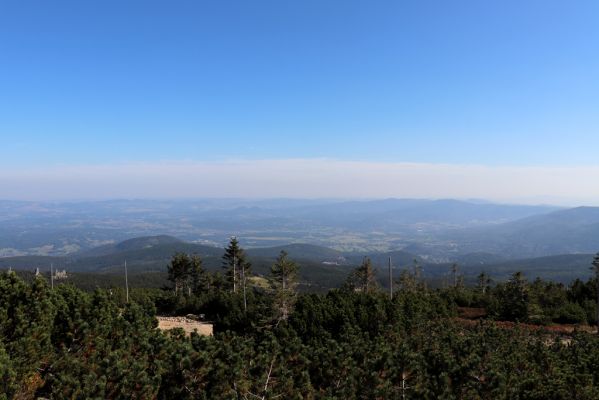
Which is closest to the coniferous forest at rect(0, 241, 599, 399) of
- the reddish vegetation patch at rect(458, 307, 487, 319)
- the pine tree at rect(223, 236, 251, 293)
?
the reddish vegetation patch at rect(458, 307, 487, 319)

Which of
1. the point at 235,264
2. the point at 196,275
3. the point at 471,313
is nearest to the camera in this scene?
the point at 471,313

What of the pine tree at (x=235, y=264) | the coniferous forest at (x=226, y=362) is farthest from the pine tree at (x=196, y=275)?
the coniferous forest at (x=226, y=362)

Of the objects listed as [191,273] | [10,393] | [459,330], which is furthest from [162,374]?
[191,273]

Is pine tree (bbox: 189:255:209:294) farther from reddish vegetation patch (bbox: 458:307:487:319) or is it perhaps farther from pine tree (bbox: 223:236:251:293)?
reddish vegetation patch (bbox: 458:307:487:319)

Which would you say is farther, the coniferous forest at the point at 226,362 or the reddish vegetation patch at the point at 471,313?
the reddish vegetation patch at the point at 471,313

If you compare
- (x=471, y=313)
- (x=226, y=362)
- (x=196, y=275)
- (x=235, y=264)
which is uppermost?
(x=226, y=362)

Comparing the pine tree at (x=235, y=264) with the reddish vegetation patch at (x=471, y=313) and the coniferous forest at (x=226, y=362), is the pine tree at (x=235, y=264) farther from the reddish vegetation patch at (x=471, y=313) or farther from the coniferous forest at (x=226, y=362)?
the coniferous forest at (x=226, y=362)

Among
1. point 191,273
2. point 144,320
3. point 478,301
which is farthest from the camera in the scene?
point 191,273

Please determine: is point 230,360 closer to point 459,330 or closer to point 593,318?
point 459,330

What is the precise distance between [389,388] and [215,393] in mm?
5418

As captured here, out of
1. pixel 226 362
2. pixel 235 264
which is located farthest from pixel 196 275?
pixel 226 362

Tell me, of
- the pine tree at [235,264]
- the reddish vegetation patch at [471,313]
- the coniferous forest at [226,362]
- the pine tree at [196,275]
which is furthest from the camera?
the pine tree at [196,275]

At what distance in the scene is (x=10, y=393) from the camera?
8789 millimetres

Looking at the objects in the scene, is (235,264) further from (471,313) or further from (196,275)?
(471,313)
